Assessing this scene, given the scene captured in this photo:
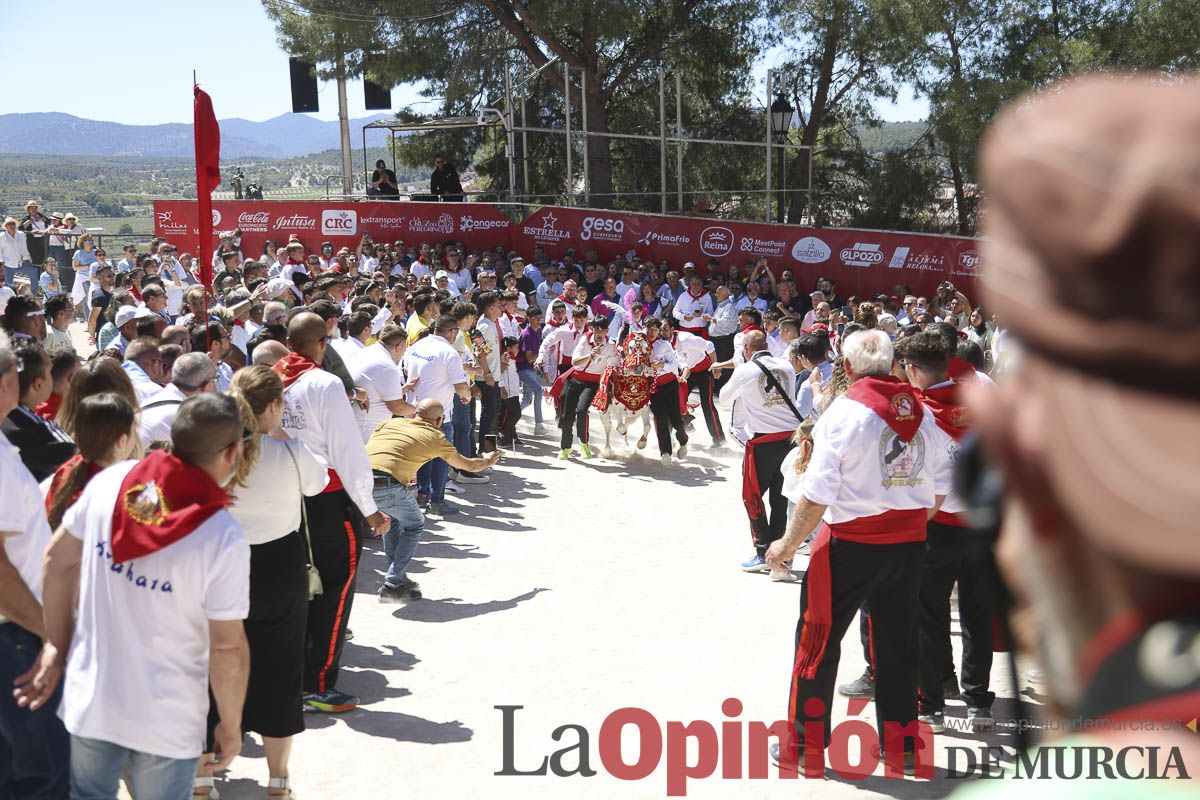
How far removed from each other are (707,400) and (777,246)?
198 inches

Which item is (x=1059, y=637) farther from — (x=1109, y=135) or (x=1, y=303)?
(x=1, y=303)

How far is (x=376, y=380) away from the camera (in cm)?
783

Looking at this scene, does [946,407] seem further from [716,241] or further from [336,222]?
[336,222]

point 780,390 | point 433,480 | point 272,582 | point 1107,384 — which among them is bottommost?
point 433,480

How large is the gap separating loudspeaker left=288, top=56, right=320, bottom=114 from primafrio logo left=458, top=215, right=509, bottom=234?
8158 millimetres

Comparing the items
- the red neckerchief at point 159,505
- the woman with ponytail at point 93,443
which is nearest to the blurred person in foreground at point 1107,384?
the red neckerchief at point 159,505

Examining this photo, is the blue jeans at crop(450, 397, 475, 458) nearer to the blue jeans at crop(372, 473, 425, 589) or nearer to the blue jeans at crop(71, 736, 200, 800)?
the blue jeans at crop(372, 473, 425, 589)

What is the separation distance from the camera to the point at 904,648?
16.0 ft

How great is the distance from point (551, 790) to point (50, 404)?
9.99 feet

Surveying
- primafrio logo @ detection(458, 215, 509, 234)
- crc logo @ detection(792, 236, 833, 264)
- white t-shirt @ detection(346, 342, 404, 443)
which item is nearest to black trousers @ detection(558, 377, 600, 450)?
white t-shirt @ detection(346, 342, 404, 443)

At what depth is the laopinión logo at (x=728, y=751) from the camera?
5.11 metres

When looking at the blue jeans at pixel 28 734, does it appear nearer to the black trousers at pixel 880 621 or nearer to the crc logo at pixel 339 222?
the black trousers at pixel 880 621

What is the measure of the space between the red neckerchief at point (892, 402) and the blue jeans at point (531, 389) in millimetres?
8331

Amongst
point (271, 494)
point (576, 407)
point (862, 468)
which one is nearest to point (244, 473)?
point (271, 494)
